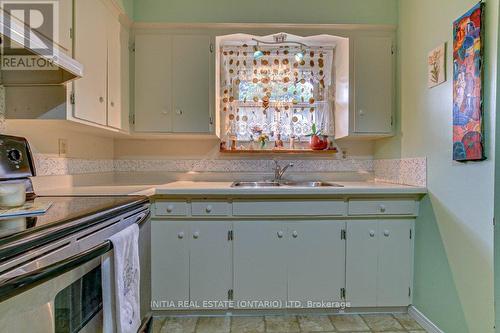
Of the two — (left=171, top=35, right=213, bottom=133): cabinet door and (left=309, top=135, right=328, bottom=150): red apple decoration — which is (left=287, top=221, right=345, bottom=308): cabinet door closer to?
(left=309, top=135, right=328, bottom=150): red apple decoration

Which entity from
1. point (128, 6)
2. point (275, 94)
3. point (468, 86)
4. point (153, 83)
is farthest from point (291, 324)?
point (128, 6)

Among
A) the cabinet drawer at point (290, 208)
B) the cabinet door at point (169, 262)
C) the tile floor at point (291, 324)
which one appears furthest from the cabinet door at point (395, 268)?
the cabinet door at point (169, 262)

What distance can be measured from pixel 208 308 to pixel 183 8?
2290 millimetres

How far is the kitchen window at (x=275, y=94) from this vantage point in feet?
7.94

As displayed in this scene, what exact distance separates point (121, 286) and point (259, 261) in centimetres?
106

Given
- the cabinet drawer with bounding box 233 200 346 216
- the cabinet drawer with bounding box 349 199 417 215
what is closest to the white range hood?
the cabinet drawer with bounding box 233 200 346 216

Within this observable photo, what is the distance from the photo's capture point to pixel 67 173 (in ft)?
5.83

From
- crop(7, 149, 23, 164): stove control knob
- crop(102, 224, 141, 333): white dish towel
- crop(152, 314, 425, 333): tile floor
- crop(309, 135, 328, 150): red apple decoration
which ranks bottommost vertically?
crop(152, 314, 425, 333): tile floor

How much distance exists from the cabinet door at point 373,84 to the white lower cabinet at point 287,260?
892mm

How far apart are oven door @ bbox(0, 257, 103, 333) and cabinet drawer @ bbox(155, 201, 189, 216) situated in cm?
91

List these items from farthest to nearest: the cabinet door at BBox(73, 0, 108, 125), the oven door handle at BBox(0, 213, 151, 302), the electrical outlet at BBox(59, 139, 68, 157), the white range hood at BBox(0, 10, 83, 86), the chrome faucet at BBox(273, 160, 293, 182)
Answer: the chrome faucet at BBox(273, 160, 293, 182) → the electrical outlet at BBox(59, 139, 68, 157) → the cabinet door at BBox(73, 0, 108, 125) → the white range hood at BBox(0, 10, 83, 86) → the oven door handle at BBox(0, 213, 151, 302)

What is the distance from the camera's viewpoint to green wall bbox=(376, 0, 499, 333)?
4.17 ft

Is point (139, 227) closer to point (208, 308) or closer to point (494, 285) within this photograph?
point (208, 308)

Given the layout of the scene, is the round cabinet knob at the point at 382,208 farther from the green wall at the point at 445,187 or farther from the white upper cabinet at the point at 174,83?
the white upper cabinet at the point at 174,83
